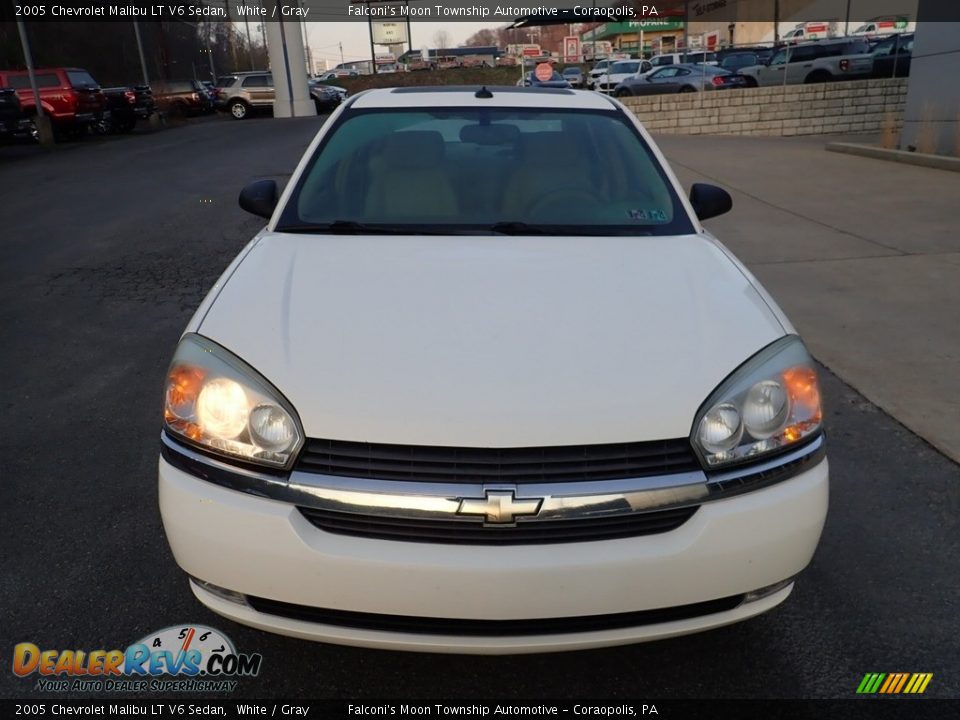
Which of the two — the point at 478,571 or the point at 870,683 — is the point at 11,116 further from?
the point at 870,683

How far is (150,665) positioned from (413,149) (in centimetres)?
225

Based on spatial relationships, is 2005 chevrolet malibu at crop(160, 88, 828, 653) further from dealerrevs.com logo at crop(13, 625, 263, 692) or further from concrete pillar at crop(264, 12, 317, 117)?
concrete pillar at crop(264, 12, 317, 117)

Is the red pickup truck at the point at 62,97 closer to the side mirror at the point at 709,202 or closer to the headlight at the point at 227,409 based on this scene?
Answer: the side mirror at the point at 709,202

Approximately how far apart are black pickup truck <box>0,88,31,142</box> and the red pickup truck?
6.87 feet

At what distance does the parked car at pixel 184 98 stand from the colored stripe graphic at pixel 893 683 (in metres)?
32.5

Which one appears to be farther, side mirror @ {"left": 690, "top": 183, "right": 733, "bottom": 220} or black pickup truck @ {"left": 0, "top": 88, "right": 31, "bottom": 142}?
black pickup truck @ {"left": 0, "top": 88, "right": 31, "bottom": 142}

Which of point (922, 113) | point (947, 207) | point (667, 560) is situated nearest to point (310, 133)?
point (922, 113)

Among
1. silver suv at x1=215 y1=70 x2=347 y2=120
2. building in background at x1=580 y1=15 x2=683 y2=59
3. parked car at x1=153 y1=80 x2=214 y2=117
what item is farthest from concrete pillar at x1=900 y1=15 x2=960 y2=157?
building in background at x1=580 y1=15 x2=683 y2=59

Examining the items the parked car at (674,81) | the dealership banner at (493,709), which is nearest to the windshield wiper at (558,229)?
the dealership banner at (493,709)

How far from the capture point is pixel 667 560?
185cm

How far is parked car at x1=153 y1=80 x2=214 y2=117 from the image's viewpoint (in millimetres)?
31406

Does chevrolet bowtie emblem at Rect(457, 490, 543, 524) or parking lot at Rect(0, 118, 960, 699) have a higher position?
chevrolet bowtie emblem at Rect(457, 490, 543, 524)

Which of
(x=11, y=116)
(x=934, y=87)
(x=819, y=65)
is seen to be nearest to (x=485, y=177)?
(x=934, y=87)

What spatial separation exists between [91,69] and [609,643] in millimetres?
47196
